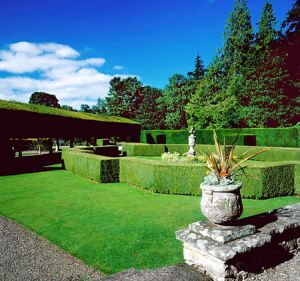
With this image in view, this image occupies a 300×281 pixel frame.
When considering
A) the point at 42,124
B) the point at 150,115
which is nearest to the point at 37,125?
the point at 42,124

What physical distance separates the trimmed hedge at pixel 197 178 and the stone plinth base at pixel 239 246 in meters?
4.91

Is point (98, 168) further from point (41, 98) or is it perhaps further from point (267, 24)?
point (41, 98)

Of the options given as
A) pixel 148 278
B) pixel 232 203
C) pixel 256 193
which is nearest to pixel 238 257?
pixel 232 203

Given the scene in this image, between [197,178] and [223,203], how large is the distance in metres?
6.69

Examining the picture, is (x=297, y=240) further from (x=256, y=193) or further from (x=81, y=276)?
(x=256, y=193)

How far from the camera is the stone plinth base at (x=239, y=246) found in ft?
12.1

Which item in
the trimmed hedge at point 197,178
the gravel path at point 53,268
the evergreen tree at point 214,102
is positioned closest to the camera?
the gravel path at point 53,268

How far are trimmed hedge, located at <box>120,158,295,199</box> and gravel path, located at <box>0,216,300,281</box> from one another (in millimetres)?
5528

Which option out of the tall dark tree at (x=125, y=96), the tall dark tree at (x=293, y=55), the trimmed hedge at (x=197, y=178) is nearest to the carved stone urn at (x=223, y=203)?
the trimmed hedge at (x=197, y=178)

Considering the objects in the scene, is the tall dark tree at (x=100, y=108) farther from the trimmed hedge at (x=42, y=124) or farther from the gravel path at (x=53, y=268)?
the gravel path at (x=53, y=268)

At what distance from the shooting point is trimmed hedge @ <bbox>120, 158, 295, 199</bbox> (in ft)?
32.9

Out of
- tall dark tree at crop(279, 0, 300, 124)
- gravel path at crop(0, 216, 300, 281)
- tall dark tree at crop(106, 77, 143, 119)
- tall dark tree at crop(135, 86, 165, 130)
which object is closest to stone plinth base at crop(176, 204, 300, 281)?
gravel path at crop(0, 216, 300, 281)

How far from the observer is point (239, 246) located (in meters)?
3.72

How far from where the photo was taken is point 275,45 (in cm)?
3697
